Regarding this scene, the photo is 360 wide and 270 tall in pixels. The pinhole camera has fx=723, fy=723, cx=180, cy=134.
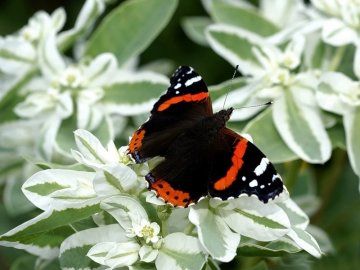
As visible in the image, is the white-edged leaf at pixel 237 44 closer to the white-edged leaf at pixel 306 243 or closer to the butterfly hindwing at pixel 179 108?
the butterfly hindwing at pixel 179 108

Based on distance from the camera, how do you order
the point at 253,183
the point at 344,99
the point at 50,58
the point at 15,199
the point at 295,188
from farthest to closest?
the point at 295,188 < the point at 15,199 < the point at 50,58 < the point at 344,99 < the point at 253,183

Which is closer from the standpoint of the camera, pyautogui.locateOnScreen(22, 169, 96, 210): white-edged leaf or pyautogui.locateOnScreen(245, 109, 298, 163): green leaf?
pyautogui.locateOnScreen(22, 169, 96, 210): white-edged leaf

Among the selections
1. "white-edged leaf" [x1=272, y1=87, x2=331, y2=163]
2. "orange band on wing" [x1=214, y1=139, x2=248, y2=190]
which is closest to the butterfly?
"orange band on wing" [x1=214, y1=139, x2=248, y2=190]

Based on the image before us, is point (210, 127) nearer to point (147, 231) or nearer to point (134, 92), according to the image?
point (147, 231)

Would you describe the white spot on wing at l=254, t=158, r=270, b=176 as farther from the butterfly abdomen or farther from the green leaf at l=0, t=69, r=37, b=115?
the green leaf at l=0, t=69, r=37, b=115

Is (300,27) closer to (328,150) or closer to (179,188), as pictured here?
(328,150)

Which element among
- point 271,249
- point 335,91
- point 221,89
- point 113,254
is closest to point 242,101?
point 221,89
